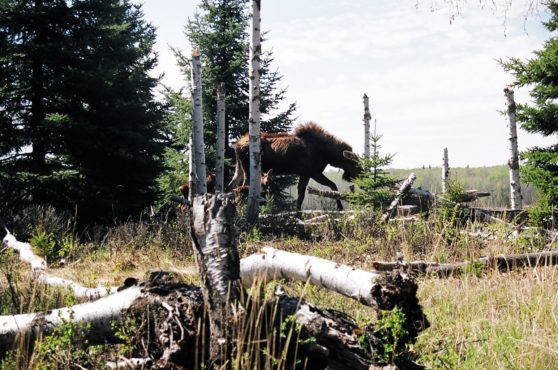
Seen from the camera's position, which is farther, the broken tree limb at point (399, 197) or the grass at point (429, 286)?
the broken tree limb at point (399, 197)

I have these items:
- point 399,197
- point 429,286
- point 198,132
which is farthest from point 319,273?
point 198,132

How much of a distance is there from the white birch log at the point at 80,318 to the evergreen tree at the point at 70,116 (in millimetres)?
9545

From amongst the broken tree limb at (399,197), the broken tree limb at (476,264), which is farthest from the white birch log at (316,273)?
the broken tree limb at (399,197)

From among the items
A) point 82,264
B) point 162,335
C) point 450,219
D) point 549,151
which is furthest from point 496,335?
point 549,151

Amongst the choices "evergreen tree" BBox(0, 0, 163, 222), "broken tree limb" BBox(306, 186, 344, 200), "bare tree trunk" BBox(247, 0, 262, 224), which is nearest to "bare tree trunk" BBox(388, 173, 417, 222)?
"broken tree limb" BBox(306, 186, 344, 200)

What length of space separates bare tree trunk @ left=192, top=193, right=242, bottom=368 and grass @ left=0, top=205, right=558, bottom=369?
21cm

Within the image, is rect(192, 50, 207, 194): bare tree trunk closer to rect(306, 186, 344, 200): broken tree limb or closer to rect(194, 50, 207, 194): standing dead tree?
rect(194, 50, 207, 194): standing dead tree

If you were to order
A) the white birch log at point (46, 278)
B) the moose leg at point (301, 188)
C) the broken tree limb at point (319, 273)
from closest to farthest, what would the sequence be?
the broken tree limb at point (319, 273), the white birch log at point (46, 278), the moose leg at point (301, 188)

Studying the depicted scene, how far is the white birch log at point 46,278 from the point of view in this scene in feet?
17.0

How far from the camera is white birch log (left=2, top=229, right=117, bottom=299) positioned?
5.18m

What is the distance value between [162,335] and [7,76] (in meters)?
13.0

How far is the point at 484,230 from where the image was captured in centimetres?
996

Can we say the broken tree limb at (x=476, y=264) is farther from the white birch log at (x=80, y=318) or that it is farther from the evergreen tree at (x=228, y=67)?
the evergreen tree at (x=228, y=67)

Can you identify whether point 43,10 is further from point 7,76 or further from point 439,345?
point 439,345
